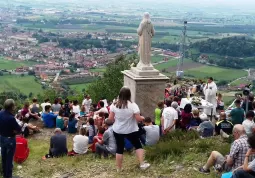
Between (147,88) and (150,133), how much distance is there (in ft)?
9.79

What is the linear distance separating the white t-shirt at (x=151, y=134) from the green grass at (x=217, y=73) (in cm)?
4865

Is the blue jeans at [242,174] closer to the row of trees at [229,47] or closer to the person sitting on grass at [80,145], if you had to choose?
the person sitting on grass at [80,145]

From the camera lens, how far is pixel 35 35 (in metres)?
123

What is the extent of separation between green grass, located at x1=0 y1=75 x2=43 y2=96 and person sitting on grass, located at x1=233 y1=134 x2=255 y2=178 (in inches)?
1898

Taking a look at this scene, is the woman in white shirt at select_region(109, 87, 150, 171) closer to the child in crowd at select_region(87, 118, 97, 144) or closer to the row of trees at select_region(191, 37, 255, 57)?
the child in crowd at select_region(87, 118, 97, 144)

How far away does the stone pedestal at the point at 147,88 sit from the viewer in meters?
12.1

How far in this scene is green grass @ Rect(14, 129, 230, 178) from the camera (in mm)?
7457

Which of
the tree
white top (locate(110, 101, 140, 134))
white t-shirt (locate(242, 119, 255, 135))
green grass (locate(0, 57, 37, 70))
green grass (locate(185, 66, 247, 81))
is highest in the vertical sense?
white top (locate(110, 101, 140, 134))

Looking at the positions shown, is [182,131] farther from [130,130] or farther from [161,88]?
[130,130]

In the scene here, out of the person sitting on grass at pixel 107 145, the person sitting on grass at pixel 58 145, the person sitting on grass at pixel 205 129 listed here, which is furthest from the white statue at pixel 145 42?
the person sitting on grass at pixel 58 145

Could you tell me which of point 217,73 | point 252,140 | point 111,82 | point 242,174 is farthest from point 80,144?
point 217,73

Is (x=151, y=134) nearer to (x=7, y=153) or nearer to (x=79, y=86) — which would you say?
(x=7, y=153)

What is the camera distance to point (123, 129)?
7.04 m

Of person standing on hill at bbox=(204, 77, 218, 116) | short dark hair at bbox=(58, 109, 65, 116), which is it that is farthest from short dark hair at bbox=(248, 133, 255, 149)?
short dark hair at bbox=(58, 109, 65, 116)
